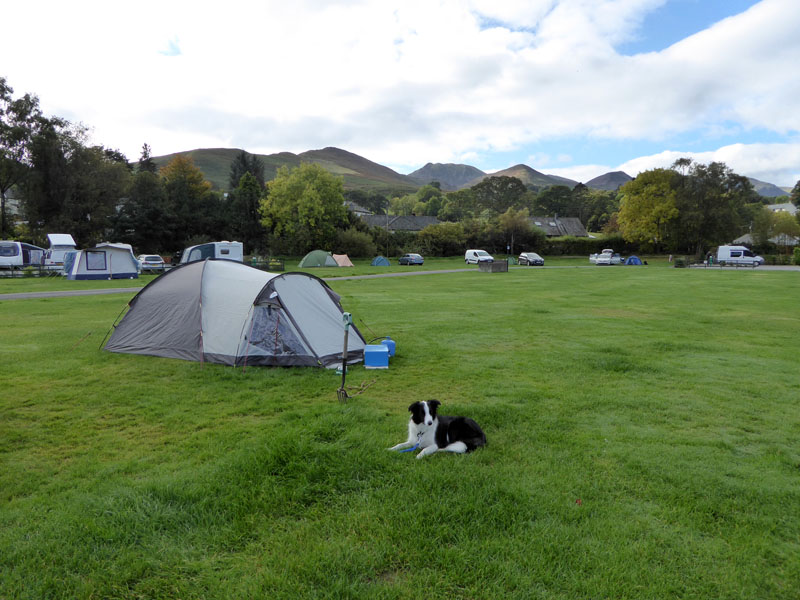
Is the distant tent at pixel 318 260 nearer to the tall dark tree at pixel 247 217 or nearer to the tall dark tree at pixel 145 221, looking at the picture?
the tall dark tree at pixel 247 217

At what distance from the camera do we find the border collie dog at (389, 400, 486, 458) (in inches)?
185

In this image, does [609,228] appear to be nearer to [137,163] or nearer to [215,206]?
[215,206]

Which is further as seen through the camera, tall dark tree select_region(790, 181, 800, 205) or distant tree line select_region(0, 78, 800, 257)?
tall dark tree select_region(790, 181, 800, 205)

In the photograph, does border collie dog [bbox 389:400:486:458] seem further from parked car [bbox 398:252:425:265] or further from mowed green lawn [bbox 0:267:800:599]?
parked car [bbox 398:252:425:265]

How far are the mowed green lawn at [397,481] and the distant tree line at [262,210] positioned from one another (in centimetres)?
4226

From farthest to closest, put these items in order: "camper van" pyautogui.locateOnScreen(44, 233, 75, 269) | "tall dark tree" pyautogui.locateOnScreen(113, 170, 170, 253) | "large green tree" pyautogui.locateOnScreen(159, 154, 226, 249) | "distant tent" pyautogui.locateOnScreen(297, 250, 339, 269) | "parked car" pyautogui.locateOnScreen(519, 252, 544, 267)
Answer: "large green tree" pyautogui.locateOnScreen(159, 154, 226, 249) < "parked car" pyautogui.locateOnScreen(519, 252, 544, 267) < "tall dark tree" pyautogui.locateOnScreen(113, 170, 170, 253) < "distant tent" pyautogui.locateOnScreen(297, 250, 339, 269) < "camper van" pyautogui.locateOnScreen(44, 233, 75, 269)

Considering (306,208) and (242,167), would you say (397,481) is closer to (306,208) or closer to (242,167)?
(306,208)

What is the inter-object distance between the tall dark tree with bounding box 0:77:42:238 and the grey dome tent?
143 feet

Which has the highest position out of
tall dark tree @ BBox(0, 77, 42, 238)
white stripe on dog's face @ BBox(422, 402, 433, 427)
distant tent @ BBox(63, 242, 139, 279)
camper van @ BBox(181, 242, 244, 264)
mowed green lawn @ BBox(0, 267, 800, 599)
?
tall dark tree @ BBox(0, 77, 42, 238)

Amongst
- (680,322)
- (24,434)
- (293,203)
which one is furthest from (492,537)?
(293,203)

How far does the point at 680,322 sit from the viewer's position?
42.4 ft

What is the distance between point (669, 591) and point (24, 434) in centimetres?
664

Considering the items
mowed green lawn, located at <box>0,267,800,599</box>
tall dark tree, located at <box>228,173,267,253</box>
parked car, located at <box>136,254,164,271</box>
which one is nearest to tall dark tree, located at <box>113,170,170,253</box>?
tall dark tree, located at <box>228,173,267,253</box>

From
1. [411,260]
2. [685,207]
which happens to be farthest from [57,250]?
[685,207]
